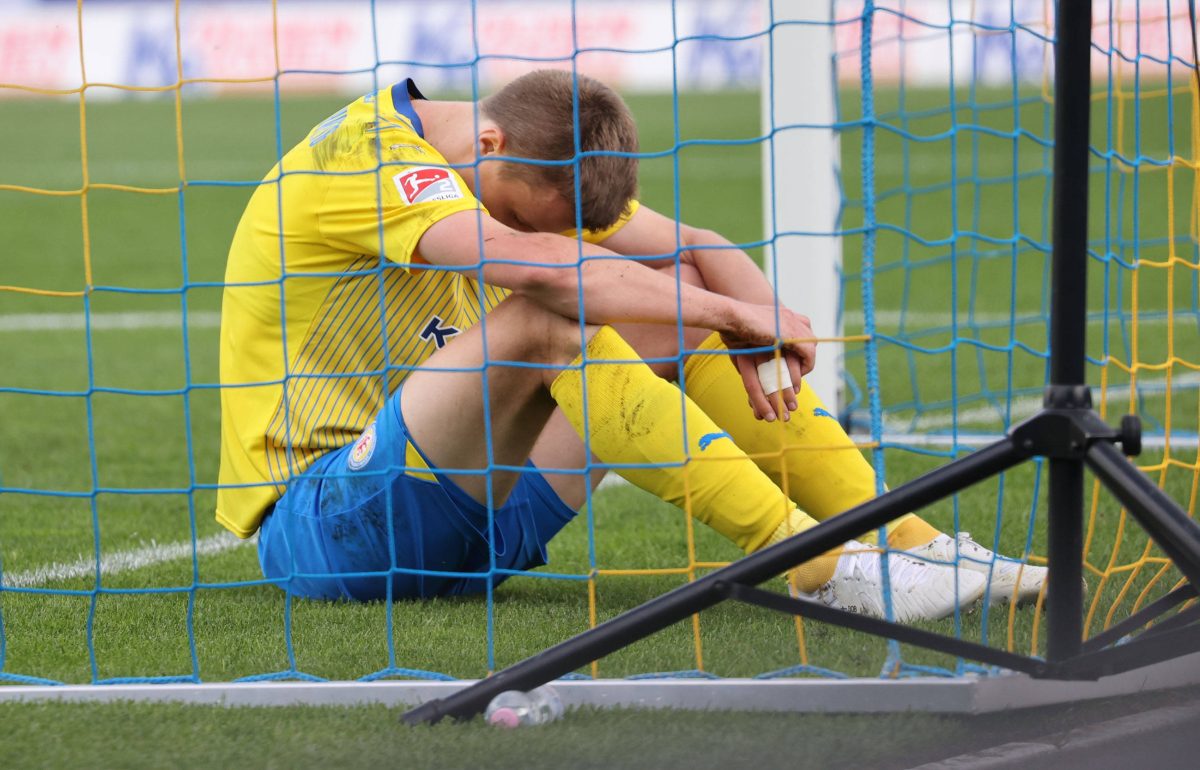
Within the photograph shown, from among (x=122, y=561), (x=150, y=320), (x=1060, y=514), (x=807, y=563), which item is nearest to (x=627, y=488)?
(x=122, y=561)

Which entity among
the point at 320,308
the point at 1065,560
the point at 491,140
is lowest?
the point at 1065,560

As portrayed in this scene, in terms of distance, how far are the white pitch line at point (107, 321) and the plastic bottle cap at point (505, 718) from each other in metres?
4.54

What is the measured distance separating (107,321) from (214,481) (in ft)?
9.18

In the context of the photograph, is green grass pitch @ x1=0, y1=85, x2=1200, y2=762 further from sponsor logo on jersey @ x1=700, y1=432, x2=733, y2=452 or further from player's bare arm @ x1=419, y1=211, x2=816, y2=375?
sponsor logo on jersey @ x1=700, y1=432, x2=733, y2=452

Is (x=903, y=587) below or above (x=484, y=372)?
below

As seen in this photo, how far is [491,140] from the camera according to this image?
2.41 metres

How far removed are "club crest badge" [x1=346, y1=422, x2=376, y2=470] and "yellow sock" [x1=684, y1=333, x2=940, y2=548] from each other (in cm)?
56

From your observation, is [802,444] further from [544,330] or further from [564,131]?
[564,131]

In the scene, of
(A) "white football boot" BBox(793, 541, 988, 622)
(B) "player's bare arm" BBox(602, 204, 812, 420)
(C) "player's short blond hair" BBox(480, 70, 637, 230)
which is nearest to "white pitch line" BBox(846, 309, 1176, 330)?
(B) "player's bare arm" BBox(602, 204, 812, 420)

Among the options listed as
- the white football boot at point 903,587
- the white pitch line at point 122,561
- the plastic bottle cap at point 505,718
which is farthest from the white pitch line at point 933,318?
the plastic bottle cap at point 505,718

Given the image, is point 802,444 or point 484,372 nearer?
point 484,372

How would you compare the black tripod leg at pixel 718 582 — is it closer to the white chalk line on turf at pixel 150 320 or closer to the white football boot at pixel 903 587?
the white football boot at pixel 903 587

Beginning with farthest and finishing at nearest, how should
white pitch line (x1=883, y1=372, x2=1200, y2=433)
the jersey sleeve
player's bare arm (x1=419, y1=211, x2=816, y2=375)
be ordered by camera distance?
1. white pitch line (x1=883, y1=372, x2=1200, y2=433)
2. the jersey sleeve
3. player's bare arm (x1=419, y1=211, x2=816, y2=375)

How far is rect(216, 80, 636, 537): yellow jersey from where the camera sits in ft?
7.97
